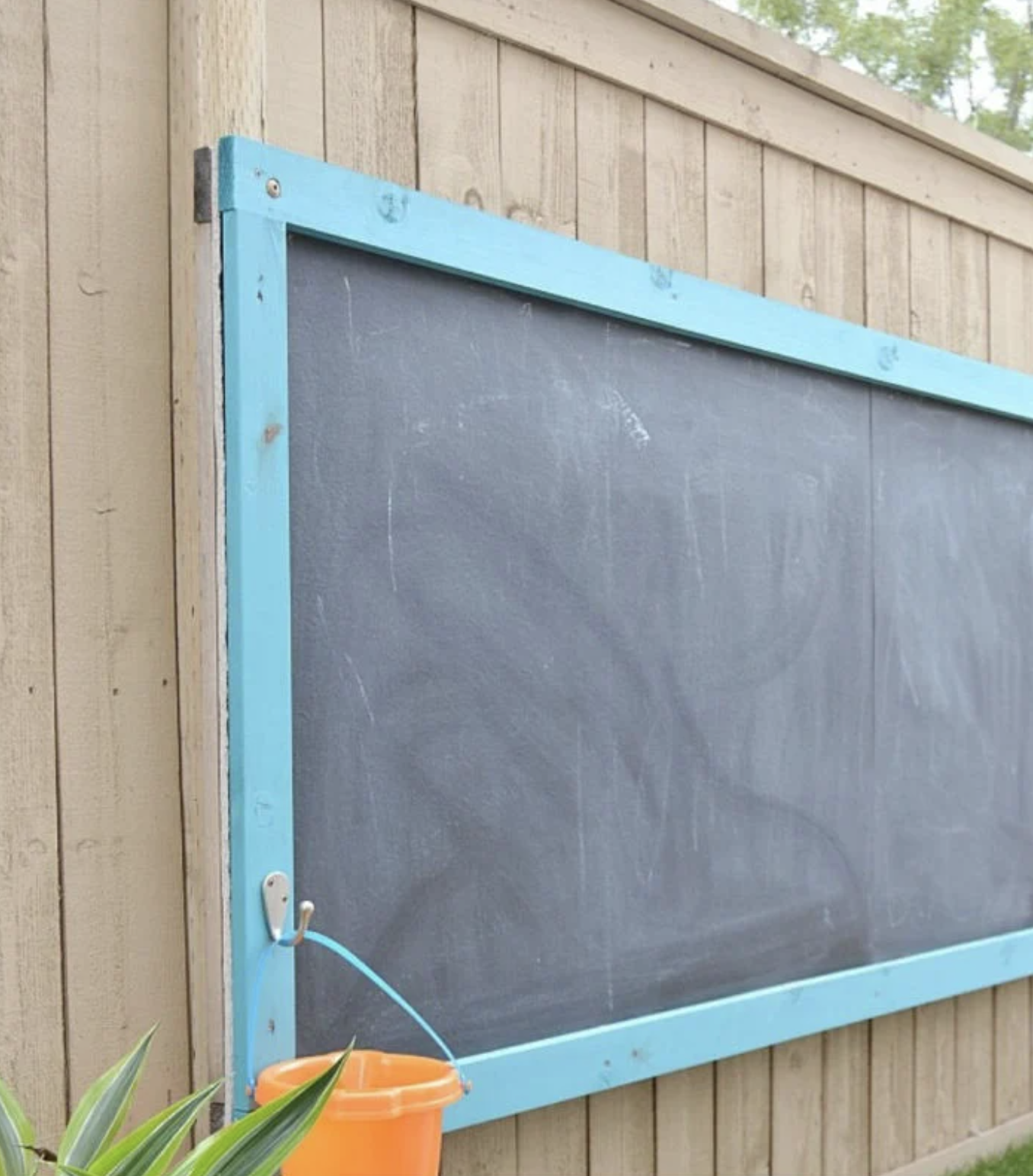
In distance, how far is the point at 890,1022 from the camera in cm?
332

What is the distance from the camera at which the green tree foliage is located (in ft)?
56.2

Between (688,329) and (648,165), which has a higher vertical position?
(648,165)

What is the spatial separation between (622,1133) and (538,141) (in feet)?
5.15

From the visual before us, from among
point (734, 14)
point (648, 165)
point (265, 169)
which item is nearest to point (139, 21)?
point (265, 169)

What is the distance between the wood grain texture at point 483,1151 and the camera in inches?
93.3

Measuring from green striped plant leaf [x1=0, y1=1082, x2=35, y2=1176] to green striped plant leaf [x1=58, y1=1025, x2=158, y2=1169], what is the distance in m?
0.04

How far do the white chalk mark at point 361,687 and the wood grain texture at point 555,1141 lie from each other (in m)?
0.69

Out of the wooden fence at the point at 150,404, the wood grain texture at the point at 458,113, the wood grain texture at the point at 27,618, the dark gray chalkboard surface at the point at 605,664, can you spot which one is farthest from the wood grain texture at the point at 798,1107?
the wood grain texture at the point at 458,113

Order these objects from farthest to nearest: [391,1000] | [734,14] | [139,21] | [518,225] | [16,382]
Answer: [734,14], [518,225], [391,1000], [139,21], [16,382]

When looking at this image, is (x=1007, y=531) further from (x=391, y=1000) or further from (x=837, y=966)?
(x=391, y=1000)

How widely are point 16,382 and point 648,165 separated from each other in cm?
126

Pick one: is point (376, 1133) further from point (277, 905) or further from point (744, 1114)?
point (744, 1114)

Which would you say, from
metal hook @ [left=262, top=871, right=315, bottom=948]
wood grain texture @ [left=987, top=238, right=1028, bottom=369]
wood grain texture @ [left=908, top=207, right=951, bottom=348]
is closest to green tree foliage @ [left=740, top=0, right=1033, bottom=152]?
wood grain texture @ [left=987, top=238, right=1028, bottom=369]

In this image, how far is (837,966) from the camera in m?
3.09
